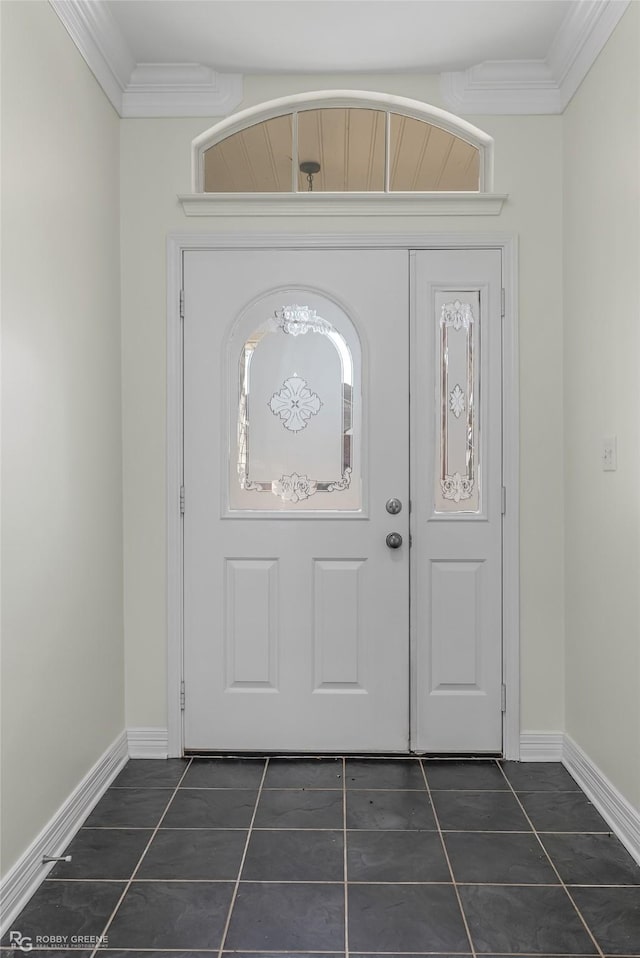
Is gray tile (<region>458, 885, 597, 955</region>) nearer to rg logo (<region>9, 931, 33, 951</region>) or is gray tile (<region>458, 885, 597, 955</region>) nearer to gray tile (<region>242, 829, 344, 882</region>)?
gray tile (<region>242, 829, 344, 882</region>)

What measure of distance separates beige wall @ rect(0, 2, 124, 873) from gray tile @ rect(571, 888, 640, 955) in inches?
59.9

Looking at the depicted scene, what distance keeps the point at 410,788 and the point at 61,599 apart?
4.65 feet

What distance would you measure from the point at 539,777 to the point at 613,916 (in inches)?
33.2

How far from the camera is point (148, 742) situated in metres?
2.86

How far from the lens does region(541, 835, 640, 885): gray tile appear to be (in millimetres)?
2002

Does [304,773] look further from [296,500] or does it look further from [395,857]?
[296,500]

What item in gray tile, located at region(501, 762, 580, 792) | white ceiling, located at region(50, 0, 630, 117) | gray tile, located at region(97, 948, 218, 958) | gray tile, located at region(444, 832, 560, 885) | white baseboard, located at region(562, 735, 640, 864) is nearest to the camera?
gray tile, located at region(97, 948, 218, 958)

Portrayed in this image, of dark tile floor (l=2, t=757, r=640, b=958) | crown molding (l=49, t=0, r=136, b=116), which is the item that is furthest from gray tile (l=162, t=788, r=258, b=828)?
crown molding (l=49, t=0, r=136, b=116)

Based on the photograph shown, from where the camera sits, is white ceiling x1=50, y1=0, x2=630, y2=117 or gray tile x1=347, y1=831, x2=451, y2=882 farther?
white ceiling x1=50, y1=0, x2=630, y2=117

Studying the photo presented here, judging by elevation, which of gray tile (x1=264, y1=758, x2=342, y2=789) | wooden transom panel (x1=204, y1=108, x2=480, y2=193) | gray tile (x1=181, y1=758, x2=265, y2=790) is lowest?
gray tile (x1=181, y1=758, x2=265, y2=790)

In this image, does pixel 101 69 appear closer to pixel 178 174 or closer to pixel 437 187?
pixel 178 174

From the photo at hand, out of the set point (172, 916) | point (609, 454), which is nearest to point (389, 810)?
point (172, 916)

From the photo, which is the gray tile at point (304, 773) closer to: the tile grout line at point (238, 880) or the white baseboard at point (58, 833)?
the tile grout line at point (238, 880)

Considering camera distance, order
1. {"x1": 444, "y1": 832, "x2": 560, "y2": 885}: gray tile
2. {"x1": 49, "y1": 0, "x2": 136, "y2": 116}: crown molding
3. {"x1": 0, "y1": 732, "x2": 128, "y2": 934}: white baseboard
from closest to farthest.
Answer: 1. {"x1": 0, "y1": 732, "x2": 128, "y2": 934}: white baseboard
2. {"x1": 444, "y1": 832, "x2": 560, "y2": 885}: gray tile
3. {"x1": 49, "y1": 0, "x2": 136, "y2": 116}: crown molding
